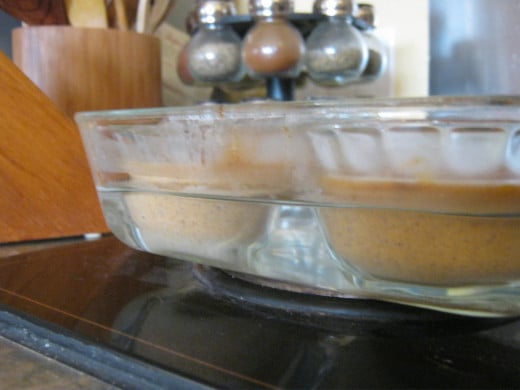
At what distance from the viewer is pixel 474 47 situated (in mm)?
784

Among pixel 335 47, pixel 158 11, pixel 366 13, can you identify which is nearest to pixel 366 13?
pixel 366 13

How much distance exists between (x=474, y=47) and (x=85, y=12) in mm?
508

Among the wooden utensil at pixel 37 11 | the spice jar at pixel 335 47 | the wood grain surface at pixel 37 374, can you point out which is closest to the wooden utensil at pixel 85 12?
the wooden utensil at pixel 37 11

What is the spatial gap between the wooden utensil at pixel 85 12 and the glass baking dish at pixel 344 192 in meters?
0.38

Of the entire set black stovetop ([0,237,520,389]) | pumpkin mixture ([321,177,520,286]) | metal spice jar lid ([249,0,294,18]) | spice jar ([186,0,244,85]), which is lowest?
black stovetop ([0,237,520,389])

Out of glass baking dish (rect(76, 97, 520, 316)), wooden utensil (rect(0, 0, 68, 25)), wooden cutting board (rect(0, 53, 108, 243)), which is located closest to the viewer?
glass baking dish (rect(76, 97, 520, 316))

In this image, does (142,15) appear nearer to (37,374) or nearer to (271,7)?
(271,7)

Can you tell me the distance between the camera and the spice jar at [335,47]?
2.33 feet

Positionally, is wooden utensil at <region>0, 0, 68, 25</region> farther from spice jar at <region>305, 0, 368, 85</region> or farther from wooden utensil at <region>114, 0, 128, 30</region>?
spice jar at <region>305, 0, 368, 85</region>

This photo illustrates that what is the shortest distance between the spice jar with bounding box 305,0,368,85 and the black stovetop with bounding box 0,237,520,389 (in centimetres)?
42

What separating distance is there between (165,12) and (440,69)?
1.29 feet

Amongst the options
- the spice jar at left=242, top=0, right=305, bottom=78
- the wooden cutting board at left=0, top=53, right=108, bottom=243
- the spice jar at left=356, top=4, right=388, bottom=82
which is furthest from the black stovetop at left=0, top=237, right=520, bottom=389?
the spice jar at left=356, top=4, right=388, bottom=82

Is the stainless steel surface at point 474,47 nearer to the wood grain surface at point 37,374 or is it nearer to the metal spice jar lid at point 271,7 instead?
the metal spice jar lid at point 271,7

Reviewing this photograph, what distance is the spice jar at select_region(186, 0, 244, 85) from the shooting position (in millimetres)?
739
